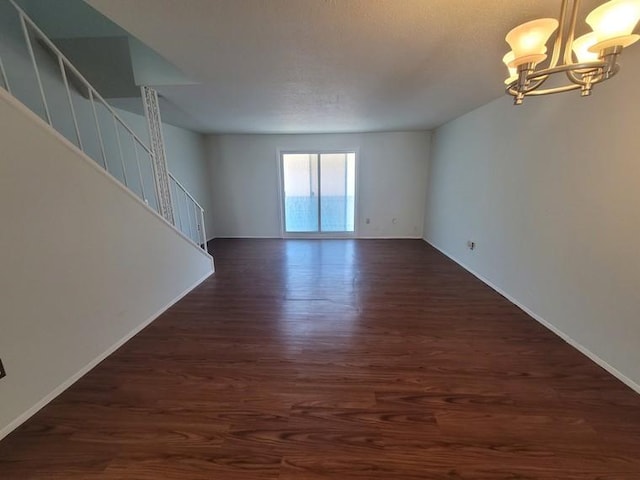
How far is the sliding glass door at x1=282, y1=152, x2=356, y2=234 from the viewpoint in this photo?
5.92 m

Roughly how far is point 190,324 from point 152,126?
2178 mm

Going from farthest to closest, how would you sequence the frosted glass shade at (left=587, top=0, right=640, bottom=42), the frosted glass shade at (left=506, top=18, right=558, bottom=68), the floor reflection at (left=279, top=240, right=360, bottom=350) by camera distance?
the floor reflection at (left=279, top=240, right=360, bottom=350) < the frosted glass shade at (left=506, top=18, right=558, bottom=68) < the frosted glass shade at (left=587, top=0, right=640, bottom=42)

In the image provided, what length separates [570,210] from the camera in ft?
7.18

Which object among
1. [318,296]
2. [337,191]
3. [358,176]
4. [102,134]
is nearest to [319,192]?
[337,191]

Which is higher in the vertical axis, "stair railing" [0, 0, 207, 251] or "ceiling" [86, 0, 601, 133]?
"ceiling" [86, 0, 601, 133]

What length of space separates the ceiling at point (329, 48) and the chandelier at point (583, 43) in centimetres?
54

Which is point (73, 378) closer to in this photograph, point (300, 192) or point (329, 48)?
point (329, 48)

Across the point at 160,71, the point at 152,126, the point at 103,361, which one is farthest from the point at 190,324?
the point at 160,71

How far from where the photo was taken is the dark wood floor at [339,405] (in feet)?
4.23

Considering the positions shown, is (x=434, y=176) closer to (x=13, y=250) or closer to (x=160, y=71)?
(x=160, y=71)

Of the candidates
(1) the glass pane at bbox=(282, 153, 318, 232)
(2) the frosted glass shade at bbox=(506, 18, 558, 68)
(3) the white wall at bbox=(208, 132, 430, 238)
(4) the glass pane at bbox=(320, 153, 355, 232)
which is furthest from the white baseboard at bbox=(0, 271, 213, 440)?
(4) the glass pane at bbox=(320, 153, 355, 232)

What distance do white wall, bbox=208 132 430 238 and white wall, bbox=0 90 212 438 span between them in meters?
3.65

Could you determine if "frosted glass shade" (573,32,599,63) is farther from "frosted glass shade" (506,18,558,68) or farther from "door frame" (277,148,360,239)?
"door frame" (277,148,360,239)

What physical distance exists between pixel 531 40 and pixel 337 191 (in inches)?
196
